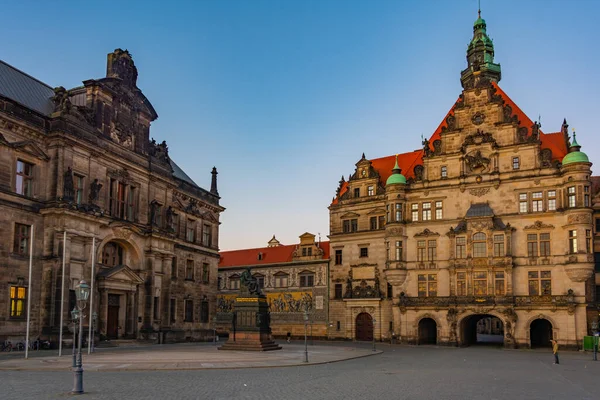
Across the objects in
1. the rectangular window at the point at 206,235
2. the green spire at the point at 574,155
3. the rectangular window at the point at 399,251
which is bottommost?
the rectangular window at the point at 399,251

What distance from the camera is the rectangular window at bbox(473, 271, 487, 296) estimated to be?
170 ft

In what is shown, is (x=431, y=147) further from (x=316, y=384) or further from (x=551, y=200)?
(x=316, y=384)

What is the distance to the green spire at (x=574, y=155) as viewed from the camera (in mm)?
48469

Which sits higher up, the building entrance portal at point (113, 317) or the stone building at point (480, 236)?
the stone building at point (480, 236)

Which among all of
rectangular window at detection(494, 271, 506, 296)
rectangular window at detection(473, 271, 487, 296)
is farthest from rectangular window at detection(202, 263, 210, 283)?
rectangular window at detection(494, 271, 506, 296)

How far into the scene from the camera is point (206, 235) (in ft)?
190

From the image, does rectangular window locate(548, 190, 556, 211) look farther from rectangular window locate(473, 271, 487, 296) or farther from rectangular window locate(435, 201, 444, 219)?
rectangular window locate(435, 201, 444, 219)

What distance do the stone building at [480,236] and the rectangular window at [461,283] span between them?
9cm

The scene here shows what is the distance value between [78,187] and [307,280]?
32621 millimetres

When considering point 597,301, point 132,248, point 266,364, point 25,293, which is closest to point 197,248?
point 132,248

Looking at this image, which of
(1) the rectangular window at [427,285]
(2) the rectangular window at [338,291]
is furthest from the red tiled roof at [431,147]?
(1) the rectangular window at [427,285]

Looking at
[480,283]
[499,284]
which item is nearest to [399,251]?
[480,283]

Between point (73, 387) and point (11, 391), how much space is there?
1.70 m

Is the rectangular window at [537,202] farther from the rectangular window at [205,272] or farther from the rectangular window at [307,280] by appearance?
the rectangular window at [205,272]
